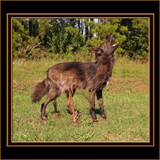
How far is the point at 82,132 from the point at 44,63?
10.3 m

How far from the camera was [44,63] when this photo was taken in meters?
17.4

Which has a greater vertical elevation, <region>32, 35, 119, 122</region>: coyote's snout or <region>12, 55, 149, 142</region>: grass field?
<region>32, 35, 119, 122</region>: coyote's snout

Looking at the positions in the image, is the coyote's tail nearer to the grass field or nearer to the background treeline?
the grass field

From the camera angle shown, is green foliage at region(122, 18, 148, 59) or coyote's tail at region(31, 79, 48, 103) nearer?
coyote's tail at region(31, 79, 48, 103)

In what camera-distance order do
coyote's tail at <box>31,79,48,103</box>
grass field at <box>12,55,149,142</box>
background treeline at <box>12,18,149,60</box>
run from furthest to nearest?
1. background treeline at <box>12,18,149,60</box>
2. coyote's tail at <box>31,79,48,103</box>
3. grass field at <box>12,55,149,142</box>

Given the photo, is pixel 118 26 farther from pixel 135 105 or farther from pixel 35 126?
pixel 35 126

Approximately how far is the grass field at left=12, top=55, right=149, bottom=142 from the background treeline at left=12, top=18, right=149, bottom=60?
413 centimetres

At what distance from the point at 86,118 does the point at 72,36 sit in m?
12.2

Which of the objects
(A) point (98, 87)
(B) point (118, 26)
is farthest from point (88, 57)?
(A) point (98, 87)

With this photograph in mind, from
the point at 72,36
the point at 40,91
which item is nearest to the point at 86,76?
the point at 40,91

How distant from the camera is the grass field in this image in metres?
7.10

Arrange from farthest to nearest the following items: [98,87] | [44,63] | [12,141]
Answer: [44,63], [98,87], [12,141]

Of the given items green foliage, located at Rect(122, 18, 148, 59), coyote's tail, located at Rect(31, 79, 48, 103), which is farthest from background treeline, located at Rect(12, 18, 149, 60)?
coyote's tail, located at Rect(31, 79, 48, 103)

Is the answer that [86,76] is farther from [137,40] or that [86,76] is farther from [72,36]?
[137,40]
